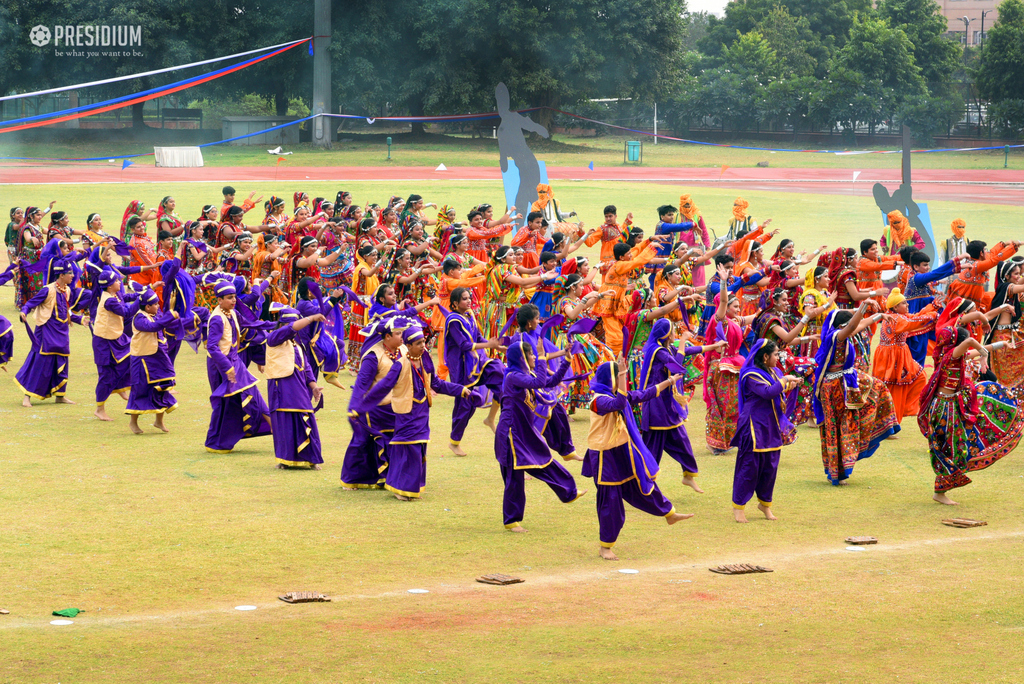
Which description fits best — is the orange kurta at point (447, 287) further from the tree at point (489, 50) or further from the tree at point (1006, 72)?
the tree at point (1006, 72)

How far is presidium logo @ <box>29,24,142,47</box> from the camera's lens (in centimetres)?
4919

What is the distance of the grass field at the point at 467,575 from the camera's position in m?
5.91

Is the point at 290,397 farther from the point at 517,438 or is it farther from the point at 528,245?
the point at 528,245

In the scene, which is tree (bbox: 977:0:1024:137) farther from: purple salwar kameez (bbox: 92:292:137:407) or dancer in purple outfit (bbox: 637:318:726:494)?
purple salwar kameez (bbox: 92:292:137:407)

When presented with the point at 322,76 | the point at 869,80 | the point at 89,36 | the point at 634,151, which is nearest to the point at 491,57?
the point at 322,76

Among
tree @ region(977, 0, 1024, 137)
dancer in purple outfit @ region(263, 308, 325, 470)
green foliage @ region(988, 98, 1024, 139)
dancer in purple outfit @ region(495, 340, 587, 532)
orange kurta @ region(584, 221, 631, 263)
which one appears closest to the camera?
dancer in purple outfit @ region(495, 340, 587, 532)

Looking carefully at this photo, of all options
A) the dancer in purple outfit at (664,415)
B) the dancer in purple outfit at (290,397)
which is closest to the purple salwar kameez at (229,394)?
the dancer in purple outfit at (290,397)

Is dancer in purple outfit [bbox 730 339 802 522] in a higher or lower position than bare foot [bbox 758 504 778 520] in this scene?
higher

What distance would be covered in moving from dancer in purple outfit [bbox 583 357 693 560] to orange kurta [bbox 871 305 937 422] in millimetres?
4000

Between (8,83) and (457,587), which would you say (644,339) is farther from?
(8,83)

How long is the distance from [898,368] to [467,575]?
5418mm

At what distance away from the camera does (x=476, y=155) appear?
48188 millimetres

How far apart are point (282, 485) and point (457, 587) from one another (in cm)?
275

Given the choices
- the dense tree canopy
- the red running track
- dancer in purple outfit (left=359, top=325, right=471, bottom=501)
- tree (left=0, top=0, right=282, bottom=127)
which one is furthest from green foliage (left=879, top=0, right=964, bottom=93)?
dancer in purple outfit (left=359, top=325, right=471, bottom=501)
